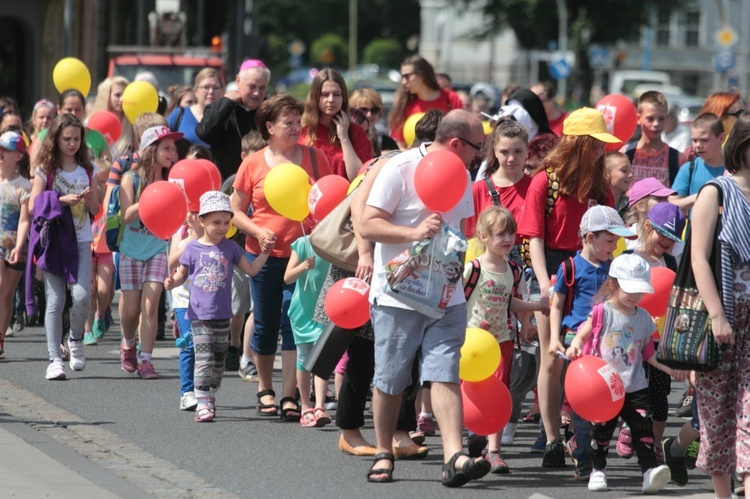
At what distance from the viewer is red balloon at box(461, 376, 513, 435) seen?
7.19m

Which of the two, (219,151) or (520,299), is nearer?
(520,299)

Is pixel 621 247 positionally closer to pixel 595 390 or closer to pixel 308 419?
pixel 595 390

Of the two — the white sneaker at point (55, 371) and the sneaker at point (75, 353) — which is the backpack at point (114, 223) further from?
the white sneaker at point (55, 371)

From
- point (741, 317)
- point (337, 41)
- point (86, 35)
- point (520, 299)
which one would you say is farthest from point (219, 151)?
point (337, 41)

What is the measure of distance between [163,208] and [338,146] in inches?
51.8

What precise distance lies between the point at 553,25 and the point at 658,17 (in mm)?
5420

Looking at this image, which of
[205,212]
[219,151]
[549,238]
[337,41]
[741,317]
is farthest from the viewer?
[337,41]

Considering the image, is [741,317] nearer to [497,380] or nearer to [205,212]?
[497,380]

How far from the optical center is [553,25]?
64688 millimetres

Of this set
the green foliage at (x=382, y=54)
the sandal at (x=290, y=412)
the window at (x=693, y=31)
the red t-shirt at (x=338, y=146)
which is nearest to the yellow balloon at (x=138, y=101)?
the red t-shirt at (x=338, y=146)

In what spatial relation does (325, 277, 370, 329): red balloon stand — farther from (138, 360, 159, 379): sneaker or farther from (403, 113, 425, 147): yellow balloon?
(403, 113, 425, 147): yellow balloon

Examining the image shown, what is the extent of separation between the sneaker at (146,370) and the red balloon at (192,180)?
156cm

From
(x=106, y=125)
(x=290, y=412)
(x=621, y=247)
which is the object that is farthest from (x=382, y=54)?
(x=621, y=247)

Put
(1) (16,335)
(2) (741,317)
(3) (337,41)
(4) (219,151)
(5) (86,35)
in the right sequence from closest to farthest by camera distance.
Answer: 1. (2) (741,317)
2. (4) (219,151)
3. (1) (16,335)
4. (5) (86,35)
5. (3) (337,41)
